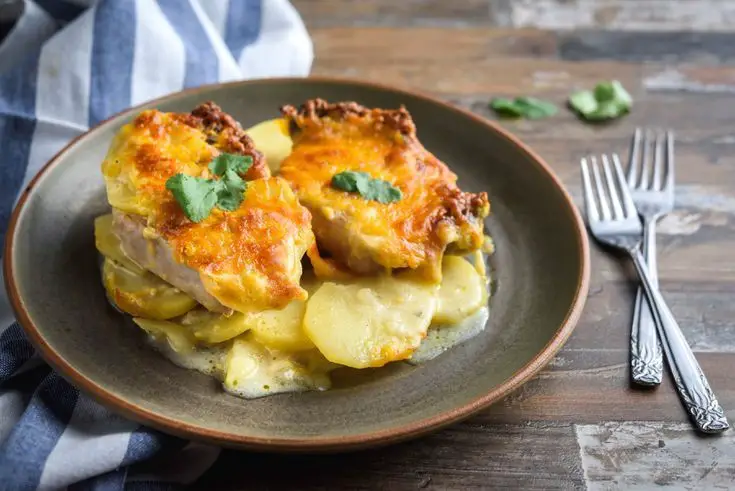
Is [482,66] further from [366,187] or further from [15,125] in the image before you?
[15,125]

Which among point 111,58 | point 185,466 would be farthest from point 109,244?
point 111,58

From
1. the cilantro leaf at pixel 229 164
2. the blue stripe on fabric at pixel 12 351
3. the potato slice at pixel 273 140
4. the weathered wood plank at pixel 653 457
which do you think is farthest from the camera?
the potato slice at pixel 273 140

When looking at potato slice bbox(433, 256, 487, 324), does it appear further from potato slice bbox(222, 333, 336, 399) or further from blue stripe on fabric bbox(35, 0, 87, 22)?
blue stripe on fabric bbox(35, 0, 87, 22)

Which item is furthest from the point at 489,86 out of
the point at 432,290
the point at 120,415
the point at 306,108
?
the point at 120,415

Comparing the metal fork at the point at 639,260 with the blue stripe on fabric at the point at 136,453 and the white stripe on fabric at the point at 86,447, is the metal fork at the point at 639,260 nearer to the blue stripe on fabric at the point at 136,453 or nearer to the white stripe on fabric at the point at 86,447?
the blue stripe on fabric at the point at 136,453

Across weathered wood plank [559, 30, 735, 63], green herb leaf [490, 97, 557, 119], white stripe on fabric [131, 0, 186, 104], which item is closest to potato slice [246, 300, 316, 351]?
white stripe on fabric [131, 0, 186, 104]

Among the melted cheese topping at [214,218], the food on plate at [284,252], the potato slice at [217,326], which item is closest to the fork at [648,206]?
the food on plate at [284,252]

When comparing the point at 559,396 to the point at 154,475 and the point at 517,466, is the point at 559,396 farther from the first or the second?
the point at 154,475

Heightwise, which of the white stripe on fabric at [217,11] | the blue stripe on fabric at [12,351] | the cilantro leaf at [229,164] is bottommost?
the blue stripe on fabric at [12,351]
